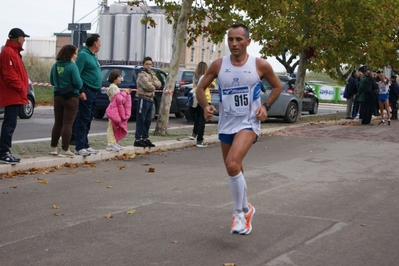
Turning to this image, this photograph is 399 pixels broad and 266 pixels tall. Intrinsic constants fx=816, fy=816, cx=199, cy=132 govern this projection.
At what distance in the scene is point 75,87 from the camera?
13.0 m

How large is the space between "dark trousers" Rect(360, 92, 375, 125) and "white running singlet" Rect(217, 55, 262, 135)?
784 inches

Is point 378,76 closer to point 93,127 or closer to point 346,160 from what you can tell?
point 93,127

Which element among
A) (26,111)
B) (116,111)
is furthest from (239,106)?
(26,111)

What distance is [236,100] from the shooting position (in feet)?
25.5

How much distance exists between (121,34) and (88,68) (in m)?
34.9

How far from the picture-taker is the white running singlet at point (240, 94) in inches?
304

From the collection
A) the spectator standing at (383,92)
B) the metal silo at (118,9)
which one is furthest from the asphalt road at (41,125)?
the metal silo at (118,9)

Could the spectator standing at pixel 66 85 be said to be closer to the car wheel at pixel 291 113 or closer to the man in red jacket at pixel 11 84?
the man in red jacket at pixel 11 84

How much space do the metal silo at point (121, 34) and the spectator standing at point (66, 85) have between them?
35.0 meters

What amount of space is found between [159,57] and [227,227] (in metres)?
42.3

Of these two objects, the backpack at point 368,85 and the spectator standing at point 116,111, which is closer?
the spectator standing at point 116,111

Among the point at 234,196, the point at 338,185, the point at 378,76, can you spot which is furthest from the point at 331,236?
the point at 378,76

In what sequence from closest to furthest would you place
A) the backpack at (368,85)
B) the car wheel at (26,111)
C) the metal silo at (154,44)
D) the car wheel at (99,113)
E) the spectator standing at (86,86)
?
the spectator standing at (86,86)
the car wheel at (26,111)
the car wheel at (99,113)
the backpack at (368,85)
the metal silo at (154,44)

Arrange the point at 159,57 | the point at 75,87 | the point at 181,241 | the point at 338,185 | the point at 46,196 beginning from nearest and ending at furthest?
the point at 181,241 < the point at 46,196 < the point at 338,185 < the point at 75,87 < the point at 159,57
